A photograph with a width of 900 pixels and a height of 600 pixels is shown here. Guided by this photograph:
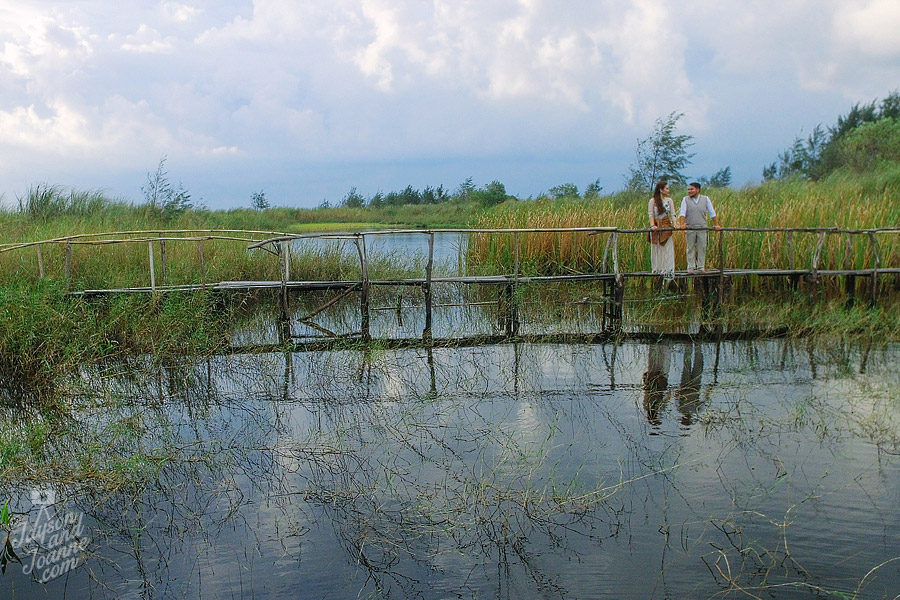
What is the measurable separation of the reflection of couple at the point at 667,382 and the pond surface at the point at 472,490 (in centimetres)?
4

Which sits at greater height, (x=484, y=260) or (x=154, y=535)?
(x=484, y=260)

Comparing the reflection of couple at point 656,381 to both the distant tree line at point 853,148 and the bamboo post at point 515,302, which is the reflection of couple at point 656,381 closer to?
the bamboo post at point 515,302

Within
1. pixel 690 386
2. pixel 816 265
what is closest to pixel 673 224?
pixel 816 265

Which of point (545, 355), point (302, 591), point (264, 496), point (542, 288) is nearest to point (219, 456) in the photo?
point (264, 496)

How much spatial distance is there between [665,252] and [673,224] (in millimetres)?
389

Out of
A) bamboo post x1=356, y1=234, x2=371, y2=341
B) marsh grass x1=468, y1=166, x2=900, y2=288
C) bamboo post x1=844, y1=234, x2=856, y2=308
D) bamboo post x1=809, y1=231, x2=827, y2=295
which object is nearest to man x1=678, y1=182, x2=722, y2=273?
marsh grass x1=468, y1=166, x2=900, y2=288

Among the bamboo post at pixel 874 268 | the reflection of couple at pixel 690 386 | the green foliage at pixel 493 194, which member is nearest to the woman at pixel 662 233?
the reflection of couple at pixel 690 386

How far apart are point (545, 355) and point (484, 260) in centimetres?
503

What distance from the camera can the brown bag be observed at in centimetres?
1030

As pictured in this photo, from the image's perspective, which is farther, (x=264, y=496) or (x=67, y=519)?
(x=264, y=496)

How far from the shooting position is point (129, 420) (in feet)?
18.9

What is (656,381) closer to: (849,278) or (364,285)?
(364,285)

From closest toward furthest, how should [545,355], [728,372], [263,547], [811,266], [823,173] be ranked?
[263,547], [728,372], [545,355], [811,266], [823,173]

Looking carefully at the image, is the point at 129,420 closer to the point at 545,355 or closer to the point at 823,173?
the point at 545,355
